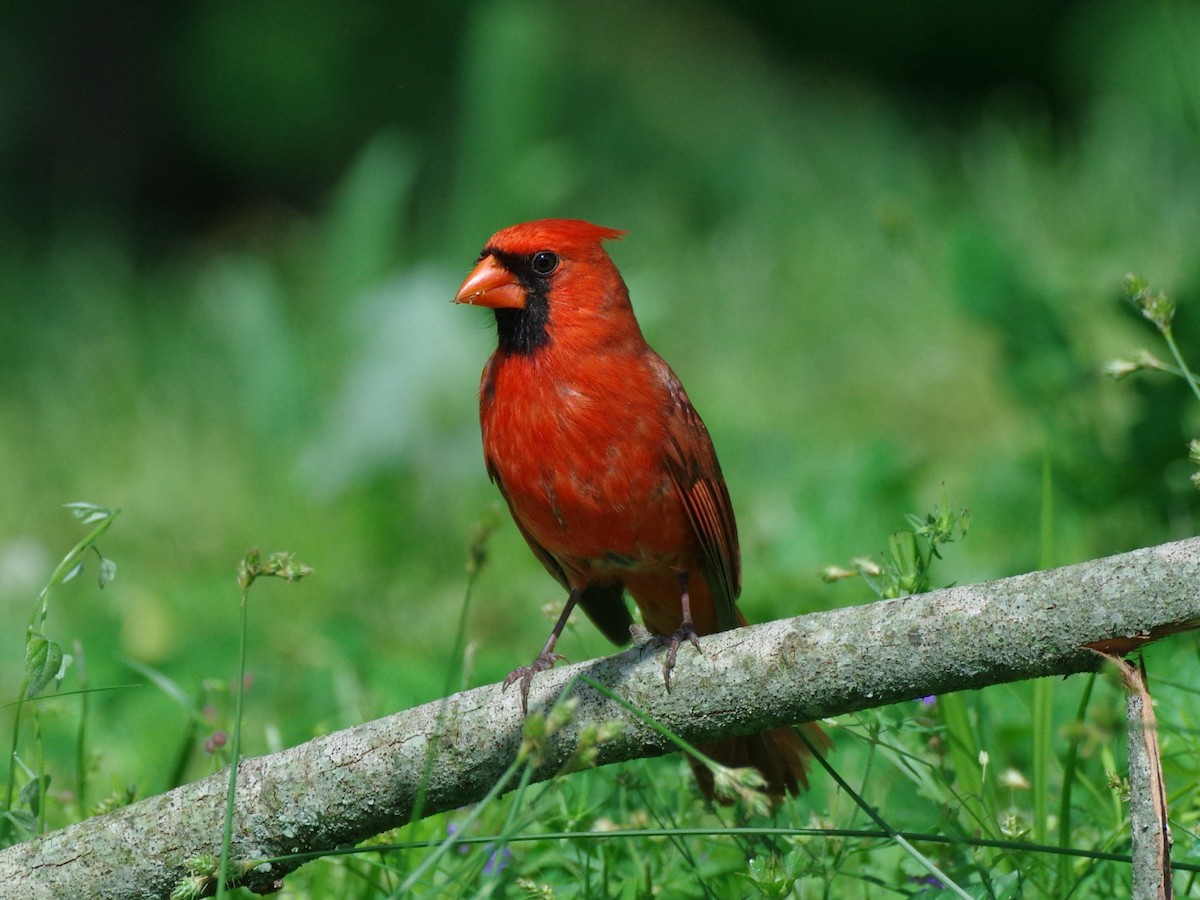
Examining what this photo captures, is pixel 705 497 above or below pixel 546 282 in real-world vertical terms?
below

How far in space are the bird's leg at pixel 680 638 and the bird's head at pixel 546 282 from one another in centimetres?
52

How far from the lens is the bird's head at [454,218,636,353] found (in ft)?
9.11

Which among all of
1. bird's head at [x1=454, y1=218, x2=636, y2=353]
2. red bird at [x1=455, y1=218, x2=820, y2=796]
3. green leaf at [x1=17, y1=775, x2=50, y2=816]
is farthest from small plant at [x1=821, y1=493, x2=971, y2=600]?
green leaf at [x1=17, y1=775, x2=50, y2=816]

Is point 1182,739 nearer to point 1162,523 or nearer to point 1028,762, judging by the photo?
point 1028,762

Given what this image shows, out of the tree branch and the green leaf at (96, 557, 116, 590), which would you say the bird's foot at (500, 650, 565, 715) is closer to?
the tree branch

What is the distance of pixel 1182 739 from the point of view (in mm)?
2412

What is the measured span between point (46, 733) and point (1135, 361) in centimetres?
257

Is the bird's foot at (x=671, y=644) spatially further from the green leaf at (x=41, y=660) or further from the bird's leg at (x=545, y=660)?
the green leaf at (x=41, y=660)

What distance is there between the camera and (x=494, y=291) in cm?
280

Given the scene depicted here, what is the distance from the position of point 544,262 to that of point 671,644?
0.92m

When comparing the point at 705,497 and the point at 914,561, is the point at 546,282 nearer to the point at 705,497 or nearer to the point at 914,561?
the point at 705,497

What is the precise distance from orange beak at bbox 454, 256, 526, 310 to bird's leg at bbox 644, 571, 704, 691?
601mm

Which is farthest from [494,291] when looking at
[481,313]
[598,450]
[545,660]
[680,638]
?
[481,313]

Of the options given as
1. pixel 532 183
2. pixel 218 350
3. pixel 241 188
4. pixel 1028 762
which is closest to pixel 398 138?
pixel 241 188
